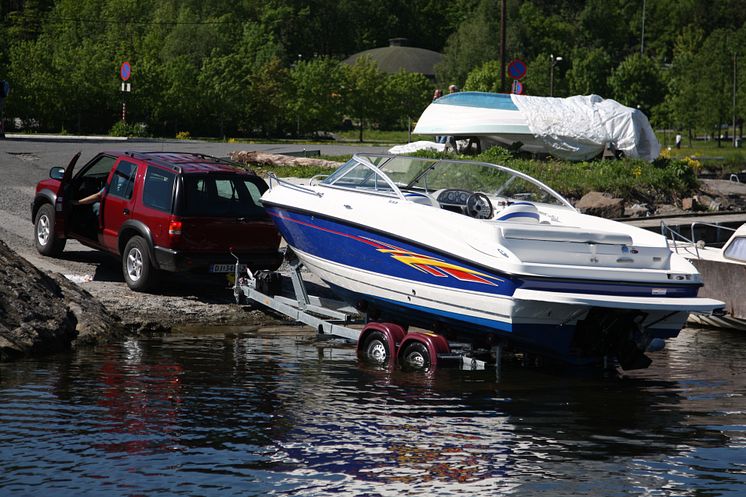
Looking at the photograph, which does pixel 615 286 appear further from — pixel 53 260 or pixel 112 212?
pixel 53 260

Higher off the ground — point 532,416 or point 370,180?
point 370,180

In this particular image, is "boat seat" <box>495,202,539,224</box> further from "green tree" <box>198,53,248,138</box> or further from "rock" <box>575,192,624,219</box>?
"green tree" <box>198,53,248,138</box>

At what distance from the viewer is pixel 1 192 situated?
22.0 meters

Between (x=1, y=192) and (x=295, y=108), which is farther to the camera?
(x=295, y=108)

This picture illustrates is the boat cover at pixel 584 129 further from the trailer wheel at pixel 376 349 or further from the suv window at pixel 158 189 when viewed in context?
the trailer wheel at pixel 376 349

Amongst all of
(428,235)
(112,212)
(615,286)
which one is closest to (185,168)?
(112,212)

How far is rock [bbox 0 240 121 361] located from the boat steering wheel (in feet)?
14.3

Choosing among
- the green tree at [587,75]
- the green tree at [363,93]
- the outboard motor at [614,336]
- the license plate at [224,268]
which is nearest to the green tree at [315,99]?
the green tree at [363,93]

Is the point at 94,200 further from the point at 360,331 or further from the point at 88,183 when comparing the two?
the point at 360,331

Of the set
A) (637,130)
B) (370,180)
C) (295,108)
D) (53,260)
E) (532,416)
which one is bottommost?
(532,416)

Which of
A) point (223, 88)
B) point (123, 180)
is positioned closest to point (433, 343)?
point (123, 180)

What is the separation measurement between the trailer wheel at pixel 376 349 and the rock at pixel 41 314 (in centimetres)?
300

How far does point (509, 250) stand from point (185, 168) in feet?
Answer: 16.8

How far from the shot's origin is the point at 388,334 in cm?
1158
